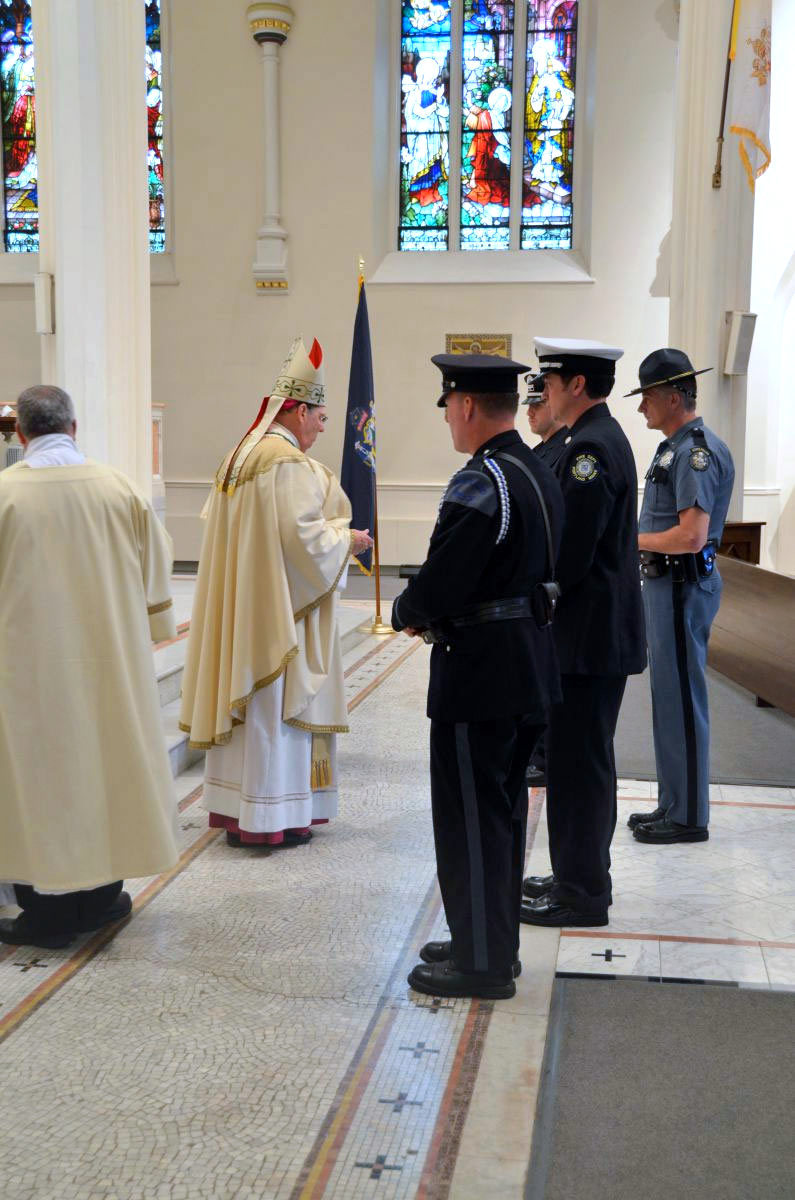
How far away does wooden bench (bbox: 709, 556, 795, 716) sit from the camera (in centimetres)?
580

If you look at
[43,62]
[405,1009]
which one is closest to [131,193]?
[43,62]

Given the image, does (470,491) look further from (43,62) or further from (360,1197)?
(43,62)

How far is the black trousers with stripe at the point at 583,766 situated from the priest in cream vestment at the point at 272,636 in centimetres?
109

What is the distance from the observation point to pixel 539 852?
4.21 metres

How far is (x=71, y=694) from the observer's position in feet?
10.6

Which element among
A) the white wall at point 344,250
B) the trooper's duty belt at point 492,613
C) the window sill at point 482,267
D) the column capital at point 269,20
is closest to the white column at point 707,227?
the white wall at point 344,250

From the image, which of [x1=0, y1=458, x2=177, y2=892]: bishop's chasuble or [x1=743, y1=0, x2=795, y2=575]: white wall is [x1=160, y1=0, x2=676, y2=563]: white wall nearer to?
[x1=743, y1=0, x2=795, y2=575]: white wall

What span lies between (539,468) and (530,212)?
10.3m

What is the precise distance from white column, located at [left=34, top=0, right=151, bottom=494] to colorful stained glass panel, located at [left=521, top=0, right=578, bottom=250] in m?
6.49

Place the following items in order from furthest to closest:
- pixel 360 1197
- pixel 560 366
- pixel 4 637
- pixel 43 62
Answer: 1. pixel 43 62
2. pixel 560 366
3. pixel 4 637
4. pixel 360 1197

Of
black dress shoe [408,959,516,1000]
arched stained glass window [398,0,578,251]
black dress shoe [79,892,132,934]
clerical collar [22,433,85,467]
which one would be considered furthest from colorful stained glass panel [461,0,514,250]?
black dress shoe [408,959,516,1000]

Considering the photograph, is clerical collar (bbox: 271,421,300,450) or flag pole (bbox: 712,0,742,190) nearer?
clerical collar (bbox: 271,421,300,450)

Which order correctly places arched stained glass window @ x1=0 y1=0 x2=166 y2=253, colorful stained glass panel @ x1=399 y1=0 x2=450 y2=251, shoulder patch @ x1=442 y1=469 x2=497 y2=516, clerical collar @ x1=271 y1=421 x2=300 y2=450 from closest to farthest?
shoulder patch @ x1=442 y1=469 x2=497 y2=516 → clerical collar @ x1=271 y1=421 x2=300 y2=450 → colorful stained glass panel @ x1=399 y1=0 x2=450 y2=251 → arched stained glass window @ x1=0 y1=0 x2=166 y2=253

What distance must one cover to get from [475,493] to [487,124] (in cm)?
1076
